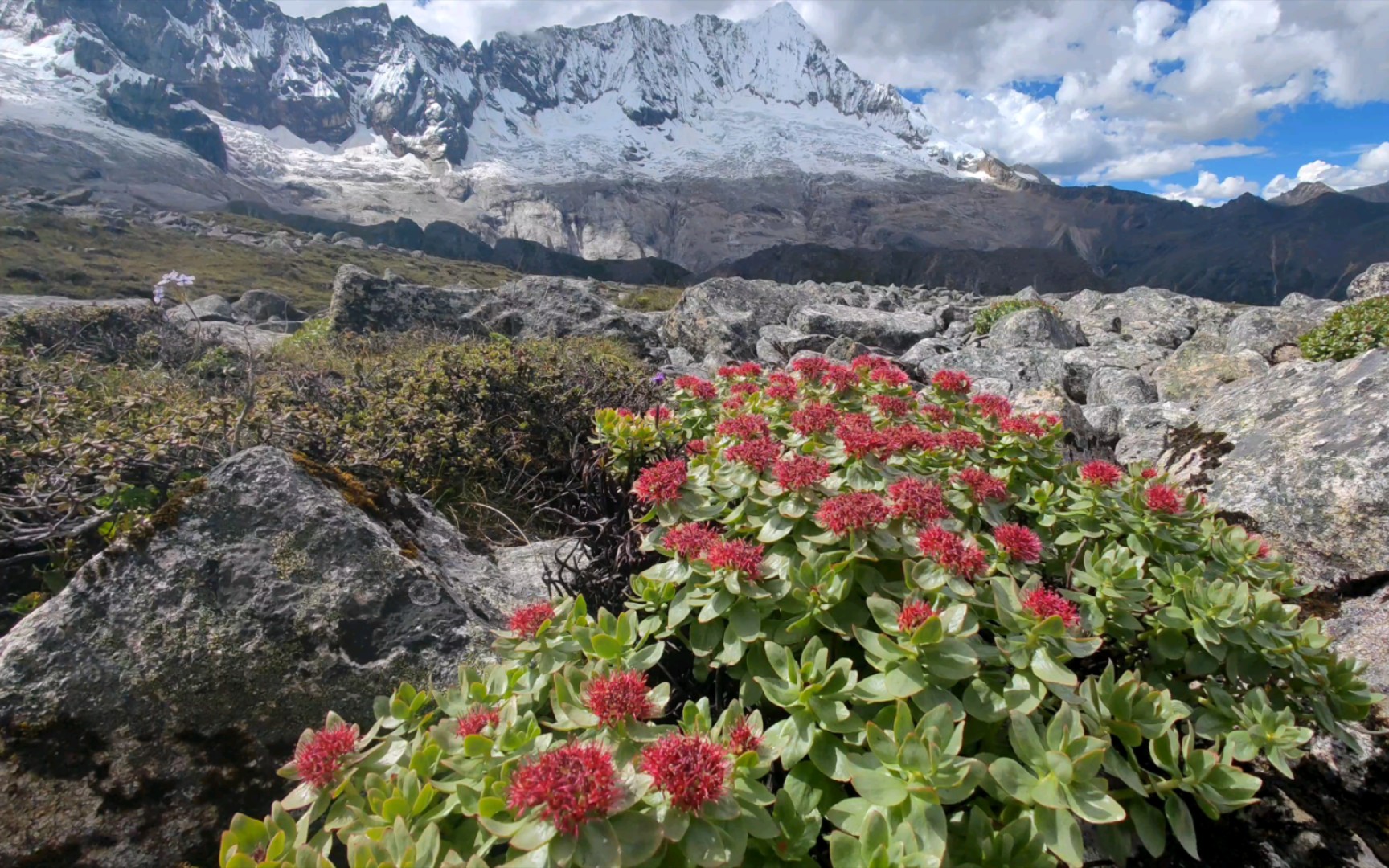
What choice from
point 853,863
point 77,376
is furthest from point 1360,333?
point 77,376

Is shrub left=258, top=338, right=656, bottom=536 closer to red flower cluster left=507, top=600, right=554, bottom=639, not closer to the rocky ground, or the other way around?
the rocky ground

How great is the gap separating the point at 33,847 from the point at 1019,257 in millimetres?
189973

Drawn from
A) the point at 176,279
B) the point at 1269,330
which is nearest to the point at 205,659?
the point at 176,279

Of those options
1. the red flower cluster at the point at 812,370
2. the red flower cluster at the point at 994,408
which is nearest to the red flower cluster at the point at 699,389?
the red flower cluster at the point at 812,370

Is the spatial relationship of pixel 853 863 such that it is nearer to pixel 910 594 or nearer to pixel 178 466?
pixel 910 594

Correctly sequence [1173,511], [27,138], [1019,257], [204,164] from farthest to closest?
[204,164], [1019,257], [27,138], [1173,511]

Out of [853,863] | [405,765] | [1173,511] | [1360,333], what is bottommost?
[405,765]

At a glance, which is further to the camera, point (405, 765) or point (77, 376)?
point (77, 376)

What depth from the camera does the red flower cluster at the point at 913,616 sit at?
1.83 meters

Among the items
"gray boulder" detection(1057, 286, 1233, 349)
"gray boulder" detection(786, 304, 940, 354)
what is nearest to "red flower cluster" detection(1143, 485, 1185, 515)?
"gray boulder" detection(786, 304, 940, 354)

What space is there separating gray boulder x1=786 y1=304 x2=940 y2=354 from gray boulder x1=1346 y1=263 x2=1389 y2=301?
11.4 meters

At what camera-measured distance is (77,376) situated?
6391 millimetres

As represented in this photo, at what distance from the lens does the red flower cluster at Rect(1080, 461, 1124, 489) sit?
9.00 ft

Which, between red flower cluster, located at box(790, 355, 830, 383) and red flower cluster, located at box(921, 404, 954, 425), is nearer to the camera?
red flower cluster, located at box(921, 404, 954, 425)
